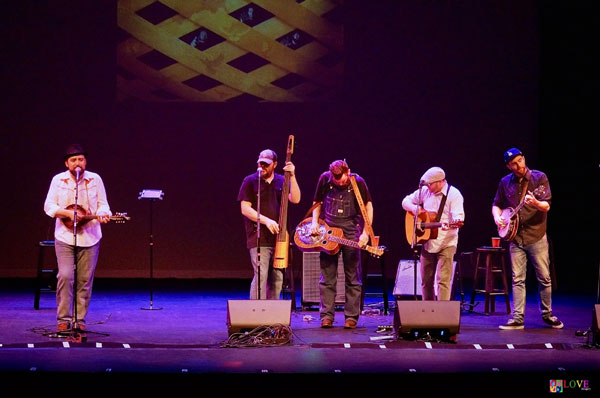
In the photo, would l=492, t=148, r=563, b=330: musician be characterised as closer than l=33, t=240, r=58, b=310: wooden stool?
Yes

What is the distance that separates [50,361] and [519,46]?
8.52 meters

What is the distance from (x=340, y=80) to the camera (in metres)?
12.0

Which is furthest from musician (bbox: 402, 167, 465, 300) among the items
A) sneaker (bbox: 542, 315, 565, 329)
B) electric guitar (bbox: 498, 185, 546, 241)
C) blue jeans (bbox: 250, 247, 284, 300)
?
blue jeans (bbox: 250, 247, 284, 300)

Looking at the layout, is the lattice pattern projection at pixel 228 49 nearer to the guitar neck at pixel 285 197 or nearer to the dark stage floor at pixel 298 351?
the dark stage floor at pixel 298 351

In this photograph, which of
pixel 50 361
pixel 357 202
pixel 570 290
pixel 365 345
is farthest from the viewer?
pixel 570 290

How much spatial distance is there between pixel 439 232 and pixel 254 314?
207 centimetres

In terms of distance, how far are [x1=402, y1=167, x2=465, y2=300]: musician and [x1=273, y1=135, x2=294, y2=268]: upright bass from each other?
1.22 meters

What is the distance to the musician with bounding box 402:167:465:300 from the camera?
8.02 metres

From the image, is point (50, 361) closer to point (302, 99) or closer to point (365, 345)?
point (365, 345)

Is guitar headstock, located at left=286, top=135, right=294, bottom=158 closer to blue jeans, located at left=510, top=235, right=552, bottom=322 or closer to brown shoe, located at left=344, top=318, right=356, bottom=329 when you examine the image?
brown shoe, located at left=344, top=318, right=356, bottom=329

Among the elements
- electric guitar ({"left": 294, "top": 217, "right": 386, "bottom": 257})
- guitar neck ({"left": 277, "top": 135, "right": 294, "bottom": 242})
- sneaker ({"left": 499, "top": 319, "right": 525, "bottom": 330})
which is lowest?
sneaker ({"left": 499, "top": 319, "right": 525, "bottom": 330})

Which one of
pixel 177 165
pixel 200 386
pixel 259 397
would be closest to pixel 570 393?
pixel 259 397

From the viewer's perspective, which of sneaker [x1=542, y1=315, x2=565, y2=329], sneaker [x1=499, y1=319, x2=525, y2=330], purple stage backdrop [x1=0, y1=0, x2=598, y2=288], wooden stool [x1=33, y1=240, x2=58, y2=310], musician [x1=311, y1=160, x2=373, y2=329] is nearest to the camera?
musician [x1=311, y1=160, x2=373, y2=329]

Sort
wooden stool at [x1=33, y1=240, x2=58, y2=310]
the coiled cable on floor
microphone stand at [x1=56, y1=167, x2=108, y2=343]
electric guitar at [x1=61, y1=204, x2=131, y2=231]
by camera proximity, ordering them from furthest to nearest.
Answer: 1. wooden stool at [x1=33, y1=240, x2=58, y2=310]
2. electric guitar at [x1=61, y1=204, x2=131, y2=231]
3. microphone stand at [x1=56, y1=167, x2=108, y2=343]
4. the coiled cable on floor
